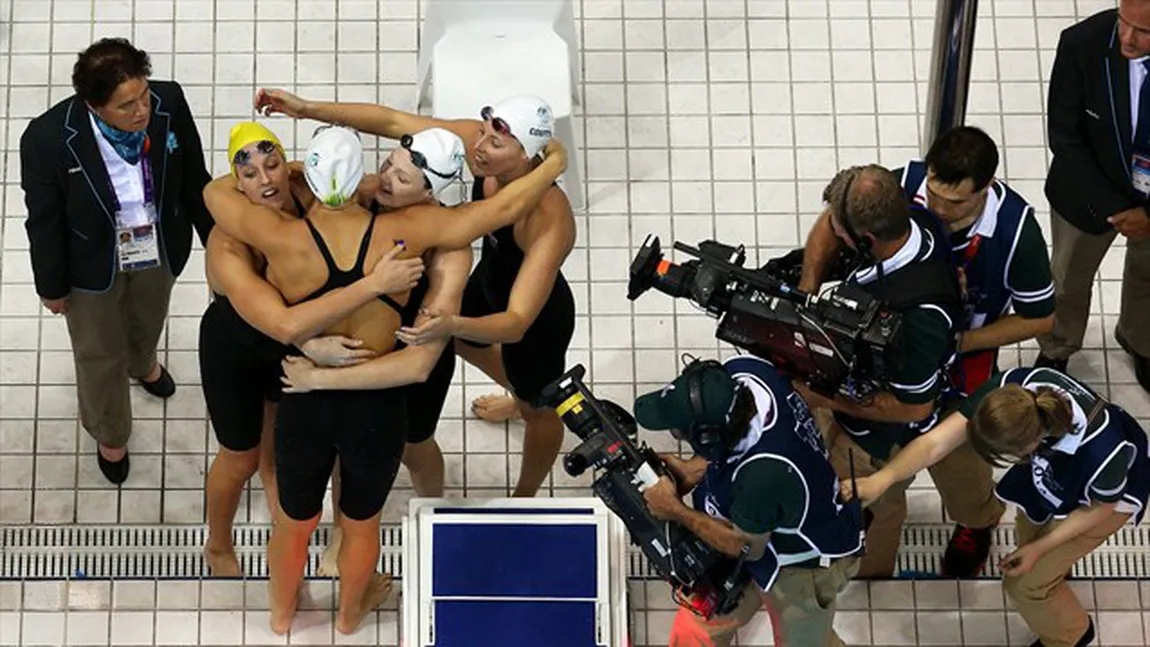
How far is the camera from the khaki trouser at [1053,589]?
4941 mm

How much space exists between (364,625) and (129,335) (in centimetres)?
129

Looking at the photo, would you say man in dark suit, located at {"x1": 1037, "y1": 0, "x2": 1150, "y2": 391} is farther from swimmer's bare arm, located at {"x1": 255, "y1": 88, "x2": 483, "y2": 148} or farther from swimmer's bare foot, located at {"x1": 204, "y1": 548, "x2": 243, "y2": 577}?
swimmer's bare foot, located at {"x1": 204, "y1": 548, "x2": 243, "y2": 577}

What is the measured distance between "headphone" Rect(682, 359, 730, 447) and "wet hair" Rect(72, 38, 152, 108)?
6.06 feet

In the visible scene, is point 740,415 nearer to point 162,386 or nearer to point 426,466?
point 426,466

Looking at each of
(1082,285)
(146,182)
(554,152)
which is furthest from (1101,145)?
(146,182)

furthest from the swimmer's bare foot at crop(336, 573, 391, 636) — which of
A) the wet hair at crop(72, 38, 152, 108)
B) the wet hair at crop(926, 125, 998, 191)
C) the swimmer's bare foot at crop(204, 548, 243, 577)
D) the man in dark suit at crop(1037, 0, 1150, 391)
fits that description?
the man in dark suit at crop(1037, 0, 1150, 391)

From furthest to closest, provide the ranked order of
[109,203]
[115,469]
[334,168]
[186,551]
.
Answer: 1. [115,469]
2. [186,551]
3. [109,203]
4. [334,168]

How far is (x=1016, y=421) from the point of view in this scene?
441 centimetres

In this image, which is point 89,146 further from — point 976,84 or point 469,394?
point 976,84

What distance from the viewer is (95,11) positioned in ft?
22.6

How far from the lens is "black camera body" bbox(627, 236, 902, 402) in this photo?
458 centimetres

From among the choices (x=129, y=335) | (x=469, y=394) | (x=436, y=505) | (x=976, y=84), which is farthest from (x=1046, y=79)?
(x=129, y=335)

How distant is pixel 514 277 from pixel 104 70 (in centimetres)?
132

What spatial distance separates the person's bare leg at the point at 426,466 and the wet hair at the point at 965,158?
1839mm
